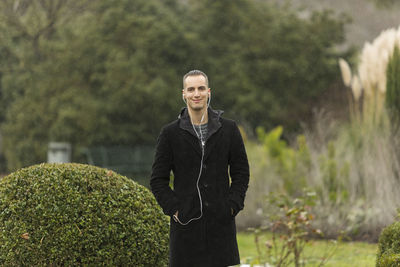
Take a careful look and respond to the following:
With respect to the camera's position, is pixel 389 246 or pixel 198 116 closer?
pixel 198 116

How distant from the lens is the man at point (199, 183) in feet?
10.9

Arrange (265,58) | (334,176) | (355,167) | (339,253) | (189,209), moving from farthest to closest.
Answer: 1. (265,58)
2. (355,167)
3. (334,176)
4. (339,253)
5. (189,209)

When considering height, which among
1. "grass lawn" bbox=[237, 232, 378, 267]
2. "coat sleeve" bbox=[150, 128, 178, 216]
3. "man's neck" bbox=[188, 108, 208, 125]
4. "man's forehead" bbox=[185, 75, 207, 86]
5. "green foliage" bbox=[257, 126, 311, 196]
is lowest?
"grass lawn" bbox=[237, 232, 378, 267]

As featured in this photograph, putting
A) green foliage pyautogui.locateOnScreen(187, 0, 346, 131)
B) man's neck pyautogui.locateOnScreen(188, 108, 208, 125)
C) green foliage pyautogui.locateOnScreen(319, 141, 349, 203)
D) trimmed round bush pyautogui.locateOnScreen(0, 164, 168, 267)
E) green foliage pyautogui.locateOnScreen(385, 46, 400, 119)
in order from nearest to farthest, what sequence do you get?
man's neck pyautogui.locateOnScreen(188, 108, 208, 125), trimmed round bush pyautogui.locateOnScreen(0, 164, 168, 267), green foliage pyautogui.locateOnScreen(319, 141, 349, 203), green foliage pyautogui.locateOnScreen(385, 46, 400, 119), green foliage pyautogui.locateOnScreen(187, 0, 346, 131)

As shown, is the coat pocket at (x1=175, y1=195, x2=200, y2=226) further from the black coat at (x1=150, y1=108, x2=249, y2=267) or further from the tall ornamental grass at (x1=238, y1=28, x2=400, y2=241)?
the tall ornamental grass at (x1=238, y1=28, x2=400, y2=241)

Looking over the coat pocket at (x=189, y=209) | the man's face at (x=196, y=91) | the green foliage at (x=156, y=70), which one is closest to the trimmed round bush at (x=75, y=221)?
the coat pocket at (x=189, y=209)

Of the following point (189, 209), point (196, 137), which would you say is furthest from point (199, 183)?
point (196, 137)

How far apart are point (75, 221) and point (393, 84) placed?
642 centimetres

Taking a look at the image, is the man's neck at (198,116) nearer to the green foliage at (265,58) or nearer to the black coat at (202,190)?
the black coat at (202,190)

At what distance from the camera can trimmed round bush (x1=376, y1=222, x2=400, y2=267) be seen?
3.92m

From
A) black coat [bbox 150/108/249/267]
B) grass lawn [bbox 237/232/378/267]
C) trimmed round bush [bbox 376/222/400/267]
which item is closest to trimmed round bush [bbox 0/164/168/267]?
black coat [bbox 150/108/249/267]

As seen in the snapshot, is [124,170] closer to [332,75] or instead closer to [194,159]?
[332,75]

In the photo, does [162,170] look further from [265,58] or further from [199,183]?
[265,58]

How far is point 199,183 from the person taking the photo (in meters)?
3.35
